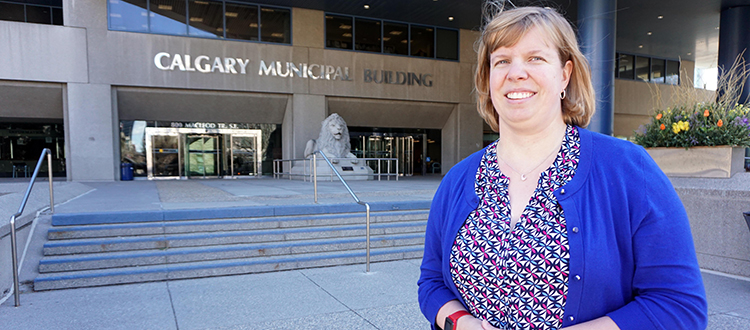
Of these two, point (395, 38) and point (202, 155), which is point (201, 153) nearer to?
point (202, 155)

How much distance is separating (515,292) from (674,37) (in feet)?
85.0

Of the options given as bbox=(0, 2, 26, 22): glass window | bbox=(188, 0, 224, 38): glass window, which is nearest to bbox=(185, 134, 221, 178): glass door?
bbox=(188, 0, 224, 38): glass window

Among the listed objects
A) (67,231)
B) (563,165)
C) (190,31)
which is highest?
(190,31)

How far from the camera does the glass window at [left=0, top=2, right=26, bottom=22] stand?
53.6 feet

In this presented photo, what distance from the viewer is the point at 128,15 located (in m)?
Answer: 15.8

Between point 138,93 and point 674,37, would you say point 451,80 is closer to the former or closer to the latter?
point 674,37

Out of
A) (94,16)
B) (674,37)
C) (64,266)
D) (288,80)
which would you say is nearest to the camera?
(64,266)

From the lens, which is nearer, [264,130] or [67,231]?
[67,231]

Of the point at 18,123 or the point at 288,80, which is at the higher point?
the point at 288,80

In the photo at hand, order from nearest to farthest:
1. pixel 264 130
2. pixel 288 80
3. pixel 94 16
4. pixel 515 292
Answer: pixel 515 292, pixel 94 16, pixel 288 80, pixel 264 130

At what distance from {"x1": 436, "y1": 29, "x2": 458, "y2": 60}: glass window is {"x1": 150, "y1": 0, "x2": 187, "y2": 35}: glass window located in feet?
35.5

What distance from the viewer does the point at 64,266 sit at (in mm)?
5105

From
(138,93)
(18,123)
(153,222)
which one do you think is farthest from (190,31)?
(153,222)

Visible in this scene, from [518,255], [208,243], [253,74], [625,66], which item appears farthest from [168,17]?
[625,66]
